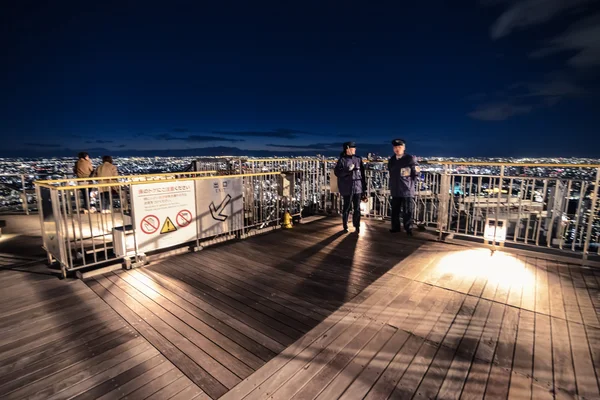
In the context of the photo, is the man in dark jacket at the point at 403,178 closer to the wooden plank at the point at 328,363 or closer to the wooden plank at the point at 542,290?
the wooden plank at the point at 542,290

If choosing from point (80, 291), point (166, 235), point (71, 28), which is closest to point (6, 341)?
point (80, 291)

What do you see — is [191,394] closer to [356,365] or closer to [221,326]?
[221,326]

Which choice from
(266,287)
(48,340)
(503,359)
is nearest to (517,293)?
(503,359)

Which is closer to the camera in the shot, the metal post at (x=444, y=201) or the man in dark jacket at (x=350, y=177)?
the metal post at (x=444, y=201)

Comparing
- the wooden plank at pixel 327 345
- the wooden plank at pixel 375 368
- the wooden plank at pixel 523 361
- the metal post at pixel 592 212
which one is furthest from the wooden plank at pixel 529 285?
the wooden plank at pixel 375 368

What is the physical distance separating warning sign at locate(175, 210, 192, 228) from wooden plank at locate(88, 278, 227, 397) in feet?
4.71

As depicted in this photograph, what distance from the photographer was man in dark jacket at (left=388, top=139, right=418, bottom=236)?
5.80m

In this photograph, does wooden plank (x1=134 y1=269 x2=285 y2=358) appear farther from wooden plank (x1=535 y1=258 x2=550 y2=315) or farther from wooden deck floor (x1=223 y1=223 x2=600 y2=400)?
wooden plank (x1=535 y1=258 x2=550 y2=315)

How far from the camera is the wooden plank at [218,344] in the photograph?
2143mm

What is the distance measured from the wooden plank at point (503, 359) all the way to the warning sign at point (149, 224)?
4856 millimetres

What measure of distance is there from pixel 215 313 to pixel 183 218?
101 inches

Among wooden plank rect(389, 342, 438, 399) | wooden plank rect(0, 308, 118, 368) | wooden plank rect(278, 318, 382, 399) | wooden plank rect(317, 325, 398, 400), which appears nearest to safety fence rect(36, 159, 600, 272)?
wooden plank rect(0, 308, 118, 368)

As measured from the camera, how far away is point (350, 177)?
6195 mm

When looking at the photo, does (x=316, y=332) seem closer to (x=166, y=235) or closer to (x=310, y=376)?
(x=310, y=376)
